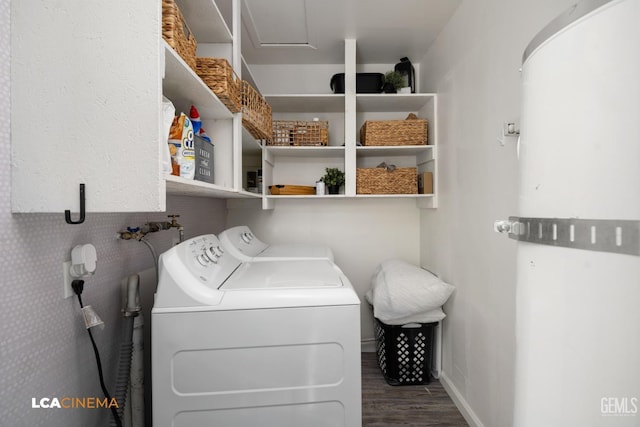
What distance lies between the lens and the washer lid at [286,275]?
1.24 meters

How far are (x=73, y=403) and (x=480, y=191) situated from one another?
1989 millimetres

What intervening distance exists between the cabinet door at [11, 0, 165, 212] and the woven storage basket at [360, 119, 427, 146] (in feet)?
5.97

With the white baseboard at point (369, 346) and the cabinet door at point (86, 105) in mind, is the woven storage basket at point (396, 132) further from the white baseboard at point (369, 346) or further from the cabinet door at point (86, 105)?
the cabinet door at point (86, 105)

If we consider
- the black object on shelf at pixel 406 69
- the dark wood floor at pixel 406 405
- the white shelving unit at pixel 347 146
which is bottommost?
the dark wood floor at pixel 406 405

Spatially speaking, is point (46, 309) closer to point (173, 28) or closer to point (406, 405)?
point (173, 28)

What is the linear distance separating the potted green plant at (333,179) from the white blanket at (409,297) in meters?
A: 0.82

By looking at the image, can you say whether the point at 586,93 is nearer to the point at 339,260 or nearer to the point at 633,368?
the point at 633,368

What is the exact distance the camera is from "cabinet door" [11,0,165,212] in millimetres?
771

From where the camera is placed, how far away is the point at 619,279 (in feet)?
1.42

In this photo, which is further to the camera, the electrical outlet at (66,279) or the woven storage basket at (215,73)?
the woven storage basket at (215,73)

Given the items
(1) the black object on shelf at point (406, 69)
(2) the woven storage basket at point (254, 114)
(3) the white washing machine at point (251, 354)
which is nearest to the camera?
(3) the white washing machine at point (251, 354)

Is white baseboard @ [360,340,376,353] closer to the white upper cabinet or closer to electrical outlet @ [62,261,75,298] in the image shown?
electrical outlet @ [62,261,75,298]

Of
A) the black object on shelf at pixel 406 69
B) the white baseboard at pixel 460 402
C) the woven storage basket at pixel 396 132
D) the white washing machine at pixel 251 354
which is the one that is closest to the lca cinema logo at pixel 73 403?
the white washing machine at pixel 251 354

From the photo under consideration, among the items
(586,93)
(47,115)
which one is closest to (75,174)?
(47,115)
